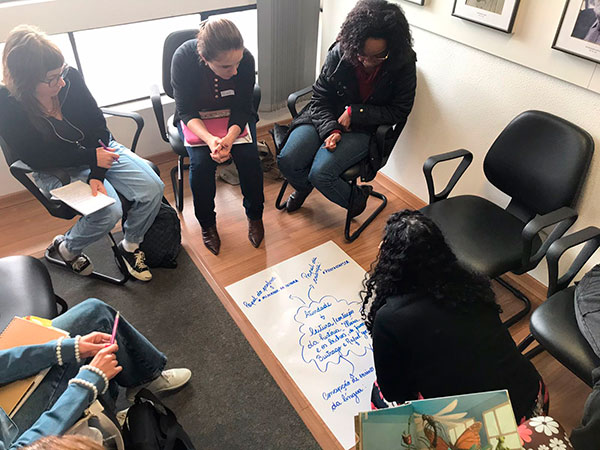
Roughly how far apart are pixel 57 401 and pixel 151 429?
26 centimetres

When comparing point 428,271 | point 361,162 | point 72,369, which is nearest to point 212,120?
point 361,162

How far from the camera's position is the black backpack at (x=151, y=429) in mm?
1221

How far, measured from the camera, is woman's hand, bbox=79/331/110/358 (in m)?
1.26

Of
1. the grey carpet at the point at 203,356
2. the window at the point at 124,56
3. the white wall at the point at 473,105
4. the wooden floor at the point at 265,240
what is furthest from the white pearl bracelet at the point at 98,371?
the window at the point at 124,56

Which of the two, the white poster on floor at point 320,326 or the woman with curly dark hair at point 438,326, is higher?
the woman with curly dark hair at point 438,326

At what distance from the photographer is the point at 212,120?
7.19ft

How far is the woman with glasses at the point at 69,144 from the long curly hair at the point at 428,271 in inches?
49.9

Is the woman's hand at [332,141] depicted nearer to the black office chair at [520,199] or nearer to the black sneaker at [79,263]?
the black office chair at [520,199]

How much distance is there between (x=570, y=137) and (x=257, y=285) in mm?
1415

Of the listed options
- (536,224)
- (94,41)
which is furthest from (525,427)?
(94,41)

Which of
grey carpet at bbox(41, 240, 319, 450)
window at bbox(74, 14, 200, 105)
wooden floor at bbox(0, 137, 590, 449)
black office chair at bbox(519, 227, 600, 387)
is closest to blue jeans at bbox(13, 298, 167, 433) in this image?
grey carpet at bbox(41, 240, 319, 450)

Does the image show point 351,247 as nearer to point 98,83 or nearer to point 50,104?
point 50,104

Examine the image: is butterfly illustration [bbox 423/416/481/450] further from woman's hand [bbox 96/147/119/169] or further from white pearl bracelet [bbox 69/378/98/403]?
woman's hand [bbox 96/147/119/169]

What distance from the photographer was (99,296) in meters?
2.03
